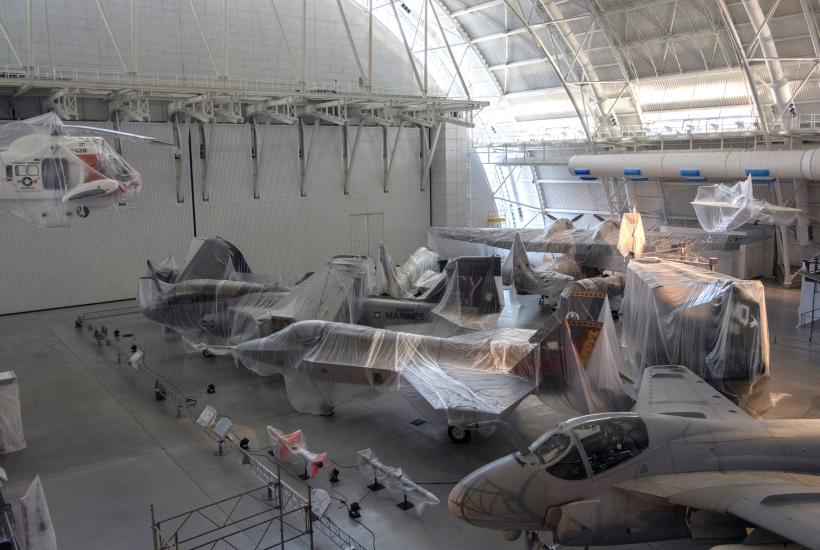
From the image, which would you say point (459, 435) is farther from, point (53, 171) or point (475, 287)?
point (53, 171)

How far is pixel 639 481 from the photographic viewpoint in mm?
9766

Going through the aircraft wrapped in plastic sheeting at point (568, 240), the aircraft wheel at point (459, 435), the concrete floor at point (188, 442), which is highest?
the aircraft wrapped in plastic sheeting at point (568, 240)

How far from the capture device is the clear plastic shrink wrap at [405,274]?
26.4 m

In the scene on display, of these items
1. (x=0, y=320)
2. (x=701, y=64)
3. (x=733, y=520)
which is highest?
(x=701, y=64)

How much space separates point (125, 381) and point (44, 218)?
5.07 meters

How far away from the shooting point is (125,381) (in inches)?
784

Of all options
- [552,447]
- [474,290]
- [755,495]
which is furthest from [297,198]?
[755,495]

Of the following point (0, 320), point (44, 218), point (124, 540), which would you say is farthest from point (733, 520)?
point (0, 320)

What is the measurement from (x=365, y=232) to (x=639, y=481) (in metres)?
30.1

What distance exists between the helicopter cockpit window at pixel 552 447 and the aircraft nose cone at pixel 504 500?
0.24 metres

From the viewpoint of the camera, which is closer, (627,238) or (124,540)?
(124,540)

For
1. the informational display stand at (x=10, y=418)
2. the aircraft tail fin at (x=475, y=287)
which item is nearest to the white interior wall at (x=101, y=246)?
the informational display stand at (x=10, y=418)

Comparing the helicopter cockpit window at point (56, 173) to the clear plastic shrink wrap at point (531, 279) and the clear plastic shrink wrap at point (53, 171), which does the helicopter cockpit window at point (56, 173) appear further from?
the clear plastic shrink wrap at point (531, 279)

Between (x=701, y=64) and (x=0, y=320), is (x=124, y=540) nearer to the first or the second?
(x=0, y=320)
